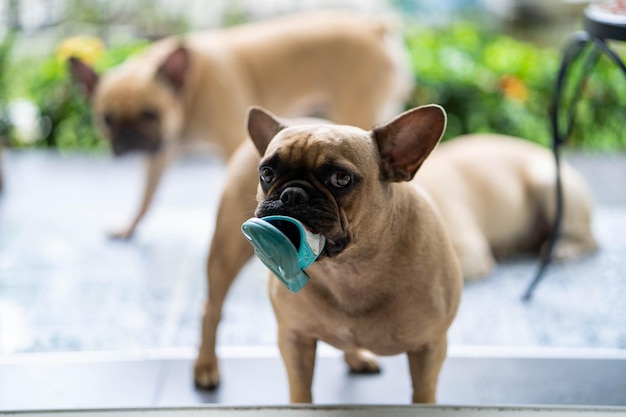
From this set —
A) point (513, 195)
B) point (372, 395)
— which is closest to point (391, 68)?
point (513, 195)

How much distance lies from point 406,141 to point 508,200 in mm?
1461

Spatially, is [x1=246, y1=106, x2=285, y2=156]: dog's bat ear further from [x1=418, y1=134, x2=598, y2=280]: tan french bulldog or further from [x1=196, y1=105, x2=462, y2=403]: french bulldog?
[x1=418, y1=134, x2=598, y2=280]: tan french bulldog

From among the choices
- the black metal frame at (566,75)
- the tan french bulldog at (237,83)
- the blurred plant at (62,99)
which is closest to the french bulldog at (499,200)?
the black metal frame at (566,75)

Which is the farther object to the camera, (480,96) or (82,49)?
(82,49)

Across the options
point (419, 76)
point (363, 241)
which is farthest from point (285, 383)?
point (419, 76)

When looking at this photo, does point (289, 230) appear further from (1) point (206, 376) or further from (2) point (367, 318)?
(1) point (206, 376)

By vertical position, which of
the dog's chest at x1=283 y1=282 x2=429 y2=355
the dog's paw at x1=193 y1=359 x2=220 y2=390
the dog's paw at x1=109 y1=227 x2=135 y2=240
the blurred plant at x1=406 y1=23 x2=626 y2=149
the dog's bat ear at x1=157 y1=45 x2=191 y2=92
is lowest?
the blurred plant at x1=406 y1=23 x2=626 y2=149

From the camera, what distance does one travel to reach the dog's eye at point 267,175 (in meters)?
1.21

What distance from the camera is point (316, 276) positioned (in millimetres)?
1342

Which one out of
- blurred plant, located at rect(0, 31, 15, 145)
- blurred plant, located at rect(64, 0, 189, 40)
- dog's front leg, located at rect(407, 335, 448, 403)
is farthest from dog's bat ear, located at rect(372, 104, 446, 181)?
blurred plant, located at rect(64, 0, 189, 40)

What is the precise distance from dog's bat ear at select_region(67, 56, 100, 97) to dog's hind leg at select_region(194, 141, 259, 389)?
1.12 m

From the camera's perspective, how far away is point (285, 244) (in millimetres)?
1062

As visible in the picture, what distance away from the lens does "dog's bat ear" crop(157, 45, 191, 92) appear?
2562 mm

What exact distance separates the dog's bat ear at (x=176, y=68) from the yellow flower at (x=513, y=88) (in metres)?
1.73
